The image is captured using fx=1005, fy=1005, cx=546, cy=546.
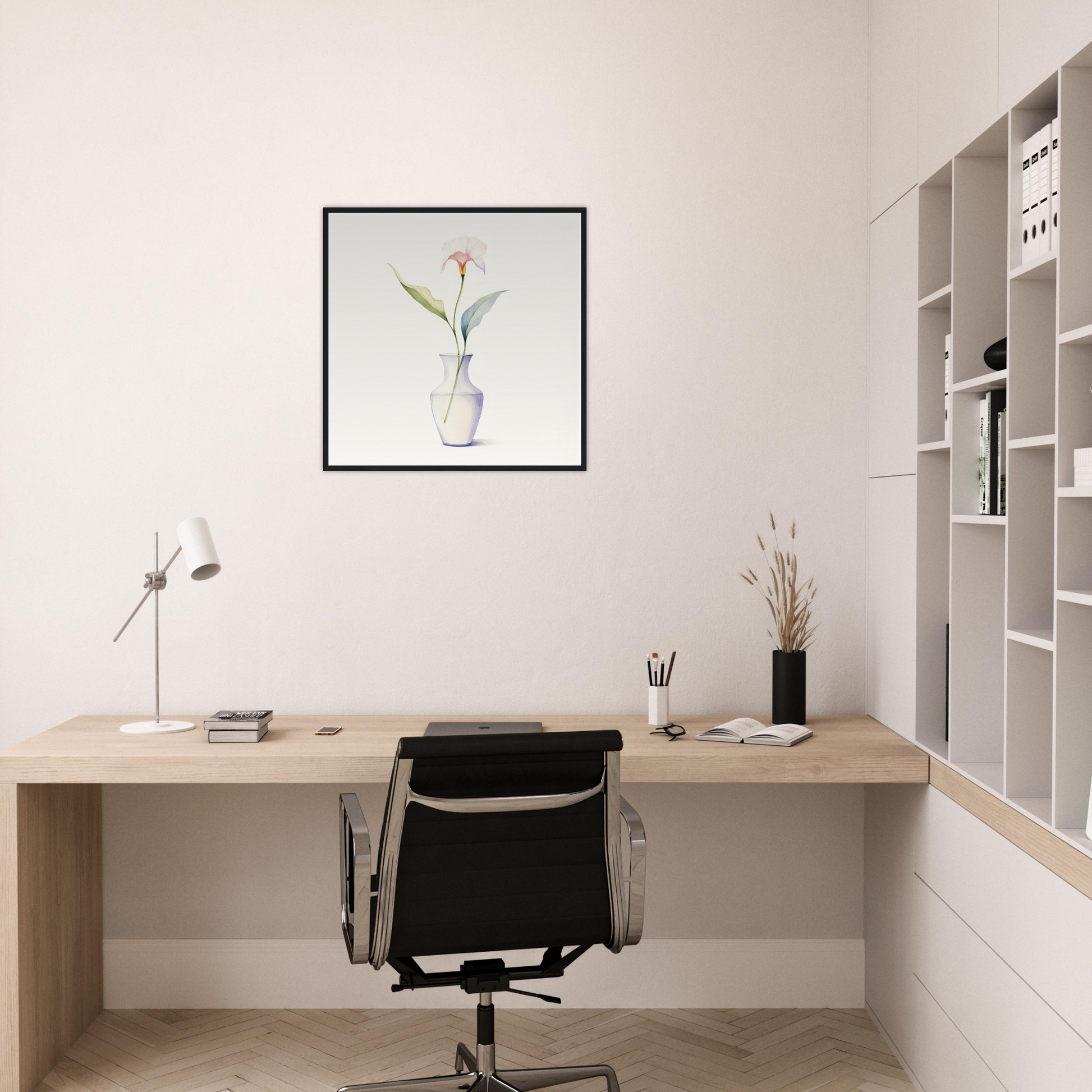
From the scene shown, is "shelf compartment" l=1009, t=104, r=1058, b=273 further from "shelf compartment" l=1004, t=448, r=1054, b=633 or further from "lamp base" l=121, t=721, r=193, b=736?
"lamp base" l=121, t=721, r=193, b=736

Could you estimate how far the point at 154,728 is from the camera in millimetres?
2699

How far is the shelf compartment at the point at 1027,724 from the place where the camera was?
2.01 meters

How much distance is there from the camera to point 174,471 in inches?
117

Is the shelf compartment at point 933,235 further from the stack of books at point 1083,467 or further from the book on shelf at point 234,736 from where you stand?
the book on shelf at point 234,736

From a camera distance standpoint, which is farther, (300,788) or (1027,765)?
(300,788)

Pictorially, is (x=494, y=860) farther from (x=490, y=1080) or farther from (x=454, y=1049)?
(x=454, y=1049)

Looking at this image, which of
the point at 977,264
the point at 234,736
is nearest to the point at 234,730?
the point at 234,736

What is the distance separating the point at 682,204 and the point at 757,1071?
238 cm

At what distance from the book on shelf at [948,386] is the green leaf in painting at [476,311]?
124cm

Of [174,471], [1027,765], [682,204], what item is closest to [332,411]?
[174,471]

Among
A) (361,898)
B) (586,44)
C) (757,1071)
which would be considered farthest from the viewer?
(586,44)

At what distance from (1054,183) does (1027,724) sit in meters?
1.05

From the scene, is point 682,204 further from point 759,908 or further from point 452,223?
point 759,908

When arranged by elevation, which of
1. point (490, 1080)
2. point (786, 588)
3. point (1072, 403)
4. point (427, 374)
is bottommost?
point (490, 1080)
